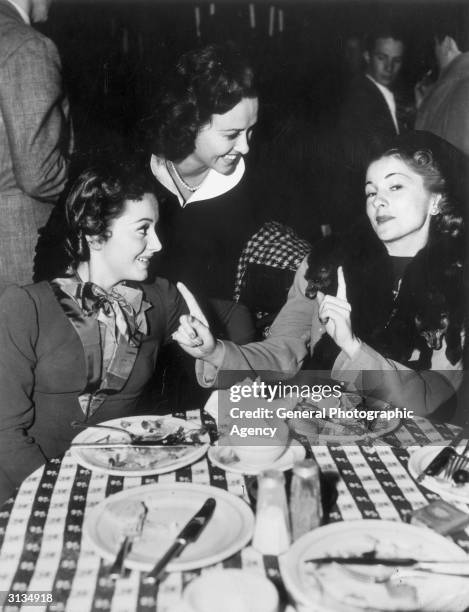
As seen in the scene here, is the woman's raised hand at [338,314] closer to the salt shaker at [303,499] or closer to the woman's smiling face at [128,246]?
the woman's smiling face at [128,246]

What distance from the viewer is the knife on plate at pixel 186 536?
2.99 feet

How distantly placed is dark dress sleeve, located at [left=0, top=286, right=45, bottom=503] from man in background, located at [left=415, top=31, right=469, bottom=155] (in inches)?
62.2

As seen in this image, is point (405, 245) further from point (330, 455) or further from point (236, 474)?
point (236, 474)

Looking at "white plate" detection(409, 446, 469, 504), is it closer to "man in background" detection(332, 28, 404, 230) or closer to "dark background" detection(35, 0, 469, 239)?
"man in background" detection(332, 28, 404, 230)

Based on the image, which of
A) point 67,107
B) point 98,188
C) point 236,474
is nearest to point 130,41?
point 67,107

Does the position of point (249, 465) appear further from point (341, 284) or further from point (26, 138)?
point (26, 138)

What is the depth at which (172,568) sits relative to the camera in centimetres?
93

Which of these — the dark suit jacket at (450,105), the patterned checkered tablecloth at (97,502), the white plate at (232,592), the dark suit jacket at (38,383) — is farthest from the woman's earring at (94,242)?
the dark suit jacket at (450,105)

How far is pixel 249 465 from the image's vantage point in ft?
4.19

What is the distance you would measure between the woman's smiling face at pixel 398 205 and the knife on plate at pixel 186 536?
3.79 ft

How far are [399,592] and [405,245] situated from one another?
4.15ft

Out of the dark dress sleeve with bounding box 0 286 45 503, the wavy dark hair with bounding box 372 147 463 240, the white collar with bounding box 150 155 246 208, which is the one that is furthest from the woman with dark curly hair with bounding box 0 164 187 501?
the wavy dark hair with bounding box 372 147 463 240

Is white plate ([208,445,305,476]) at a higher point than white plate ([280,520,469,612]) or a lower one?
lower

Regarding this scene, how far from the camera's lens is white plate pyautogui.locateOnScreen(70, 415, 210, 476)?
49.0 inches
